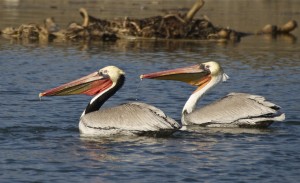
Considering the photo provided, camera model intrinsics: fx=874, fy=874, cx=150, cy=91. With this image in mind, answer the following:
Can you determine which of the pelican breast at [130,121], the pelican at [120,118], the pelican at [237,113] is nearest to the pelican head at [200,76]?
the pelican at [237,113]

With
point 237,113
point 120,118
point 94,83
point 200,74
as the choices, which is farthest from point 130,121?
point 200,74

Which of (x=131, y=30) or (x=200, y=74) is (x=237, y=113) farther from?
(x=131, y=30)

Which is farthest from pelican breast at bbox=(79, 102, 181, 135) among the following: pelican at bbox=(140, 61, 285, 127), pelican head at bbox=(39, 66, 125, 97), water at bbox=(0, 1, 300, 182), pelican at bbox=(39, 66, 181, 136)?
pelican at bbox=(140, 61, 285, 127)

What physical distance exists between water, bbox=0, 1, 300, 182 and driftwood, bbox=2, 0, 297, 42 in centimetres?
324

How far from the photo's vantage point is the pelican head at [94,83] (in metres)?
11.0

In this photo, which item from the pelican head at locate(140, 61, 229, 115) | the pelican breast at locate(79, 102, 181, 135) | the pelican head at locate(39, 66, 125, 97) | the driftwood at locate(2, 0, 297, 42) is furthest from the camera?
the driftwood at locate(2, 0, 297, 42)

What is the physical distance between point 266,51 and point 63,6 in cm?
1837

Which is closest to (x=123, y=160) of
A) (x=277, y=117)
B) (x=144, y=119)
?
(x=144, y=119)

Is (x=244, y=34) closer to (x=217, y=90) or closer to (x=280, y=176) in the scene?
(x=217, y=90)

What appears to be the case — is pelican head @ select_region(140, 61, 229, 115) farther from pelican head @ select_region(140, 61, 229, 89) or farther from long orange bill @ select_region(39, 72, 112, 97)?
long orange bill @ select_region(39, 72, 112, 97)

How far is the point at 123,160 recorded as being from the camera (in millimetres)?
9117

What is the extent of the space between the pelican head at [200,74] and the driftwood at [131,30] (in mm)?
10705

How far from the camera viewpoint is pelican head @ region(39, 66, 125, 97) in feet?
35.9

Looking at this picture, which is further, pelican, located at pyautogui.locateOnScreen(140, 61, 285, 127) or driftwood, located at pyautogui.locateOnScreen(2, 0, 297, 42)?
driftwood, located at pyautogui.locateOnScreen(2, 0, 297, 42)
